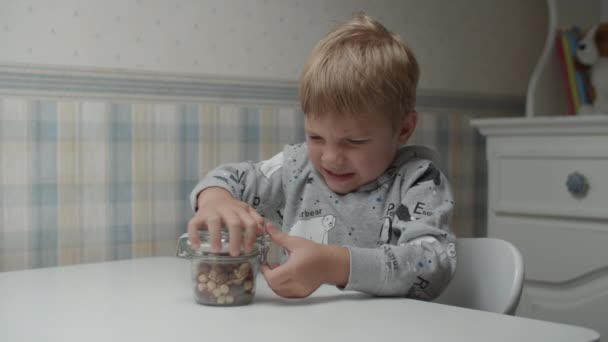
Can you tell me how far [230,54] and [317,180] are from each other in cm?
61

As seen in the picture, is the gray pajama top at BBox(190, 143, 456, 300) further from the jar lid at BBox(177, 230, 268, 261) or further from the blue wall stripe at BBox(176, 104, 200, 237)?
the blue wall stripe at BBox(176, 104, 200, 237)

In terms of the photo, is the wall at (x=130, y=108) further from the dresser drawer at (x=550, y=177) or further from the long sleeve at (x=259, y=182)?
the dresser drawer at (x=550, y=177)

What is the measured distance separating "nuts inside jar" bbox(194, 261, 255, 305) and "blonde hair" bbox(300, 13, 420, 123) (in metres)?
0.33

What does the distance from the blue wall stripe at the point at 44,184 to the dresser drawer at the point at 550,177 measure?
1170 mm

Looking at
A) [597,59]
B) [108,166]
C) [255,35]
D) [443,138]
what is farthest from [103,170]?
[597,59]

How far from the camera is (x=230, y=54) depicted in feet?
5.37

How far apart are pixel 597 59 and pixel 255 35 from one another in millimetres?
1033

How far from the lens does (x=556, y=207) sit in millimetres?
1740

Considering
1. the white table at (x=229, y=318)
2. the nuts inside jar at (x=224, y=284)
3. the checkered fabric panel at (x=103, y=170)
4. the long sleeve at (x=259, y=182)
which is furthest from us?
the checkered fabric panel at (x=103, y=170)

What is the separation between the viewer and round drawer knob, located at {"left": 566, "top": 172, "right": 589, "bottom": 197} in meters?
1.67

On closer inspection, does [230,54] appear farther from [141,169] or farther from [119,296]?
[119,296]

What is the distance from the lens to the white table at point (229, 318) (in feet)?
2.04

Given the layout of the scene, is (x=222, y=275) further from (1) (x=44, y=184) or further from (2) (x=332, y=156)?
(1) (x=44, y=184)

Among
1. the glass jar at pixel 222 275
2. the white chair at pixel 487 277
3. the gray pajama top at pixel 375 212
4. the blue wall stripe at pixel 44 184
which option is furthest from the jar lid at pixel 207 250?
the blue wall stripe at pixel 44 184
